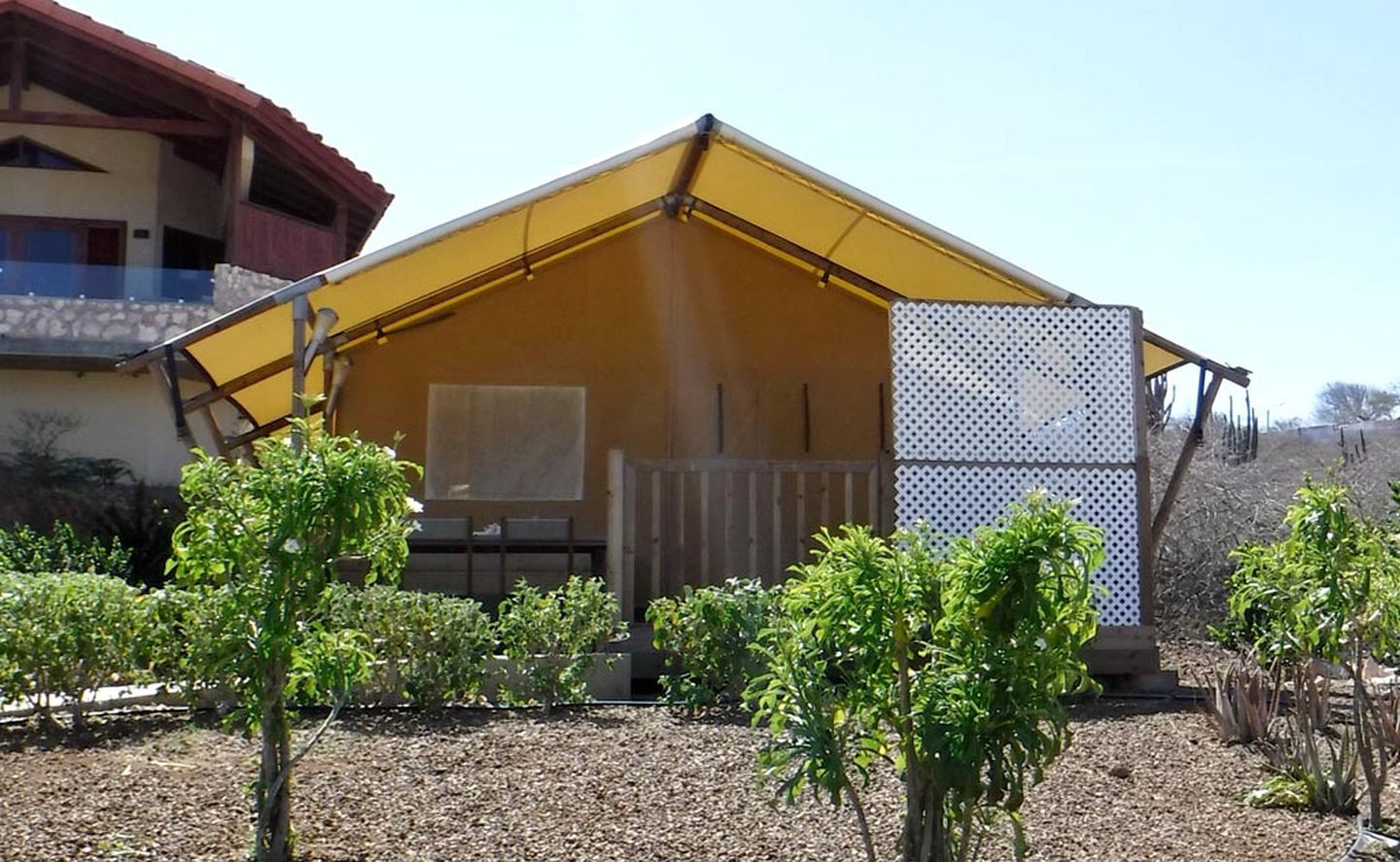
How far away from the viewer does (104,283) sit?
17641 millimetres

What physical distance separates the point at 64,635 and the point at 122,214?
46.7ft

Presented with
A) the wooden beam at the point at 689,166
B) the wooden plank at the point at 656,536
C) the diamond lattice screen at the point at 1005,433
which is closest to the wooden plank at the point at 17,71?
the wooden beam at the point at 689,166

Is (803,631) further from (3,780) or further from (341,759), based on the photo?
(3,780)

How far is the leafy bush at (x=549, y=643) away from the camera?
7312 millimetres

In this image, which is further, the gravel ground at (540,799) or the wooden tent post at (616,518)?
the wooden tent post at (616,518)

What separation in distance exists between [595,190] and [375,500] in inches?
243

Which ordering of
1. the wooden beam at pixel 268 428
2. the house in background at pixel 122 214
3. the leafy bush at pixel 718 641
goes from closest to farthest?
the leafy bush at pixel 718 641 < the wooden beam at pixel 268 428 < the house in background at pixel 122 214

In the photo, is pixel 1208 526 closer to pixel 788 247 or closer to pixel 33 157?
pixel 788 247

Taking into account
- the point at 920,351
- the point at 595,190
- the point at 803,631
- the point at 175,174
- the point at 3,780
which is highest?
the point at 175,174

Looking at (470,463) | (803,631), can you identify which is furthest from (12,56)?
(803,631)

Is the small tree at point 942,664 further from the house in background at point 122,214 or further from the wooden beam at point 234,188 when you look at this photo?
the wooden beam at point 234,188

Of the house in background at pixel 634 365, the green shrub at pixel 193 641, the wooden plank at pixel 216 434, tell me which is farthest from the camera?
the house in background at pixel 634 365

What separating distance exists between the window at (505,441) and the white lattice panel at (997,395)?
3.78 metres

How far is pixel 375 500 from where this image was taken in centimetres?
447
